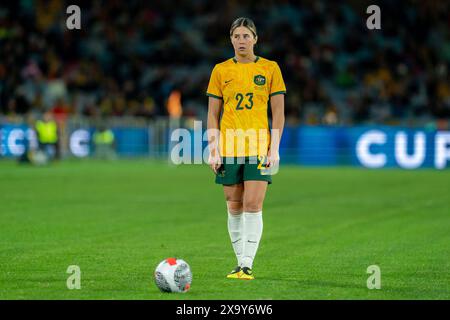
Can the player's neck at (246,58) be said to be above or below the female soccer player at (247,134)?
above

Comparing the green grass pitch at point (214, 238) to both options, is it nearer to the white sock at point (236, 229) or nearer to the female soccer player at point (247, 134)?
the white sock at point (236, 229)

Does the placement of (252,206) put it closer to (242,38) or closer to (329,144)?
(242,38)

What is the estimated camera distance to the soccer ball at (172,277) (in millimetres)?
9070

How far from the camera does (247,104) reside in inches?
399

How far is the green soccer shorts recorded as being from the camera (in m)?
10.1

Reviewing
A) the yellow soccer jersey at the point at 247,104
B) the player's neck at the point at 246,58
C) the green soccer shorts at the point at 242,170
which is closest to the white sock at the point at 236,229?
the green soccer shorts at the point at 242,170

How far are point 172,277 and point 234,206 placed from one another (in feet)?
4.93

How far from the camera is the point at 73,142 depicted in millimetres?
38812

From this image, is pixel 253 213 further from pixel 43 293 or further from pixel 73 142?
pixel 73 142

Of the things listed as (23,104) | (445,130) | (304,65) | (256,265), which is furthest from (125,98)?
(256,265)

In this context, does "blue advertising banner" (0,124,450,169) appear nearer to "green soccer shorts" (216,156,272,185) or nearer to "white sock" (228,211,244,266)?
"white sock" (228,211,244,266)

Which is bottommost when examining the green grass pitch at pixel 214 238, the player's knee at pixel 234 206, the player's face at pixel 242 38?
the green grass pitch at pixel 214 238

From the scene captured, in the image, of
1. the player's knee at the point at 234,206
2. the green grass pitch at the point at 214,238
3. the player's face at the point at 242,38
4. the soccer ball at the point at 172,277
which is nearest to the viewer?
the soccer ball at the point at 172,277

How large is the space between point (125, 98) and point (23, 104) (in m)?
4.18
